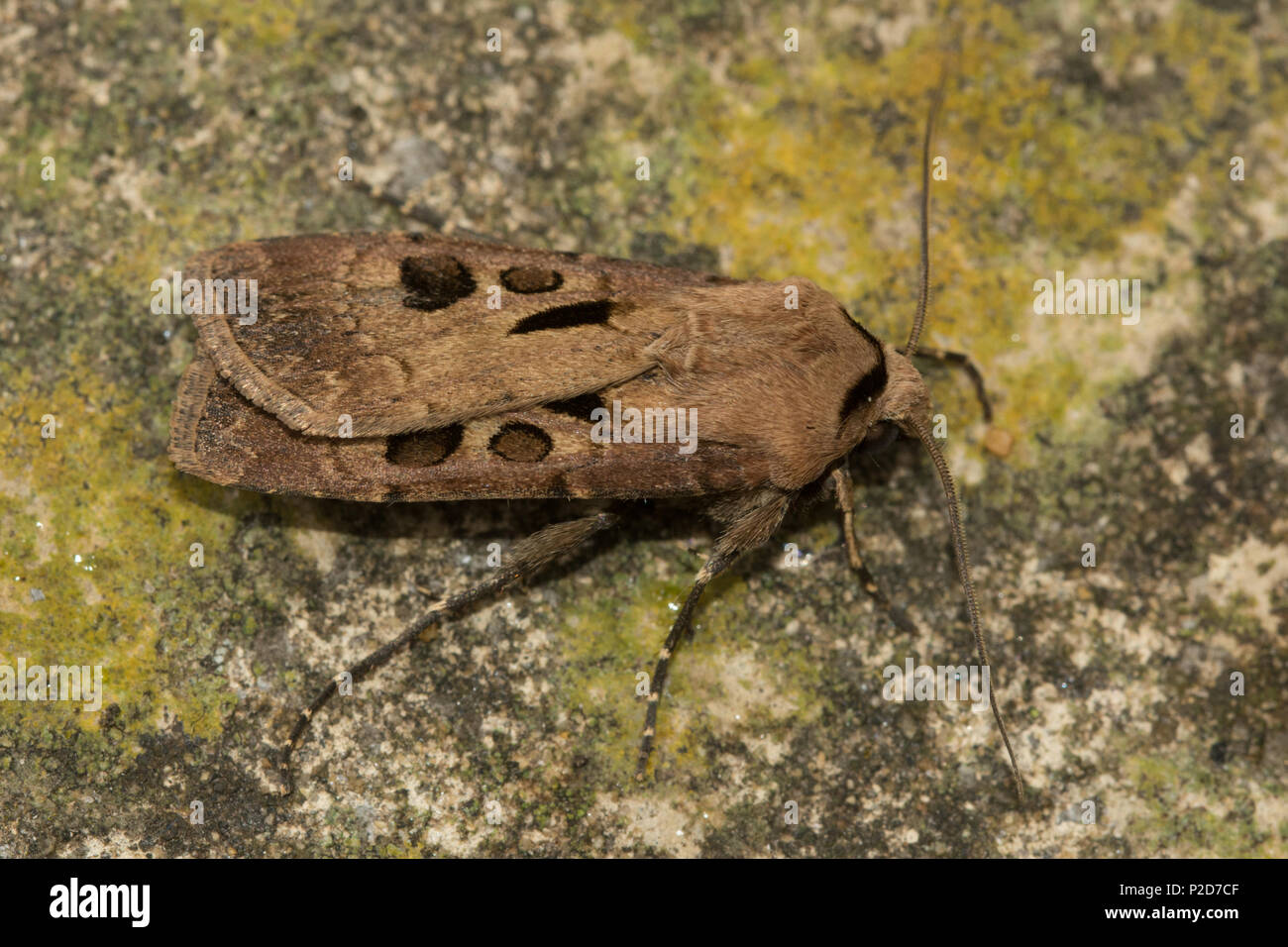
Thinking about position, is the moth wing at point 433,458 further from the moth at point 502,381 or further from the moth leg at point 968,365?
the moth leg at point 968,365

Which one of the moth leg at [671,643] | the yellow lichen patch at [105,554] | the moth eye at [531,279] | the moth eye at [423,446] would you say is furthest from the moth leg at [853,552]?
the yellow lichen patch at [105,554]


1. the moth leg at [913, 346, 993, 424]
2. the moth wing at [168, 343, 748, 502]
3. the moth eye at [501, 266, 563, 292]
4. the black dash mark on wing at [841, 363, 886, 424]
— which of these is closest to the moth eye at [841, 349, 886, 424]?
the black dash mark on wing at [841, 363, 886, 424]

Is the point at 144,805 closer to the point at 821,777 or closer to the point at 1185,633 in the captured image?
the point at 821,777

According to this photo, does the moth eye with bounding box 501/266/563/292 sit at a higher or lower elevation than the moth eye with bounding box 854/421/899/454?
higher

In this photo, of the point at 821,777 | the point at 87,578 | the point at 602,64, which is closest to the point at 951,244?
the point at 602,64

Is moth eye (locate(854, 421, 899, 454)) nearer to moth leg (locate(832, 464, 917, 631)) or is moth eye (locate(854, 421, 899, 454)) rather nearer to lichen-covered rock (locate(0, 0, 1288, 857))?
moth leg (locate(832, 464, 917, 631))

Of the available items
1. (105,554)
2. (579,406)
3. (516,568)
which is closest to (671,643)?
(516,568)
